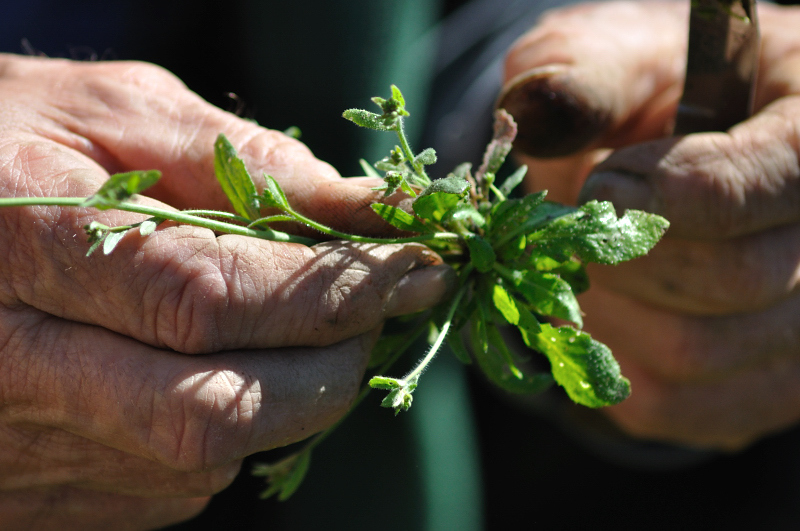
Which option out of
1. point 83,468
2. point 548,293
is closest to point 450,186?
point 548,293

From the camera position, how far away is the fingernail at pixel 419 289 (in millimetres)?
1151

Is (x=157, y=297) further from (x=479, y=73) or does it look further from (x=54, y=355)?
(x=479, y=73)

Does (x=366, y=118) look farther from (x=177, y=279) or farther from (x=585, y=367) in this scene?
(x=585, y=367)

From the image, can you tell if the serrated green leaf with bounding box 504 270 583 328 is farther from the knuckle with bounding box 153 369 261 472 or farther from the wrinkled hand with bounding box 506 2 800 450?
the knuckle with bounding box 153 369 261 472

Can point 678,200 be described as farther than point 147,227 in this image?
Yes

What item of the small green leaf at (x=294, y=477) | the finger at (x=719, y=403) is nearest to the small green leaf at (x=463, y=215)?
the small green leaf at (x=294, y=477)

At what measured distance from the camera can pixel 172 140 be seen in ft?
4.15

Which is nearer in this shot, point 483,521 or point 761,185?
point 761,185

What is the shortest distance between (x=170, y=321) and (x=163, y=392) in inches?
4.6

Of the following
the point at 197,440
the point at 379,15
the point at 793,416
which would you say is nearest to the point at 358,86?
the point at 379,15

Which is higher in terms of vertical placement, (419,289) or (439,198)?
(439,198)

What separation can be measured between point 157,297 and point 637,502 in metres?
3.55

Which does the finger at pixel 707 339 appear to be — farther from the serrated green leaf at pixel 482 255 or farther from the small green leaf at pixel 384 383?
the small green leaf at pixel 384 383

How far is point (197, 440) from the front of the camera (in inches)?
38.9
